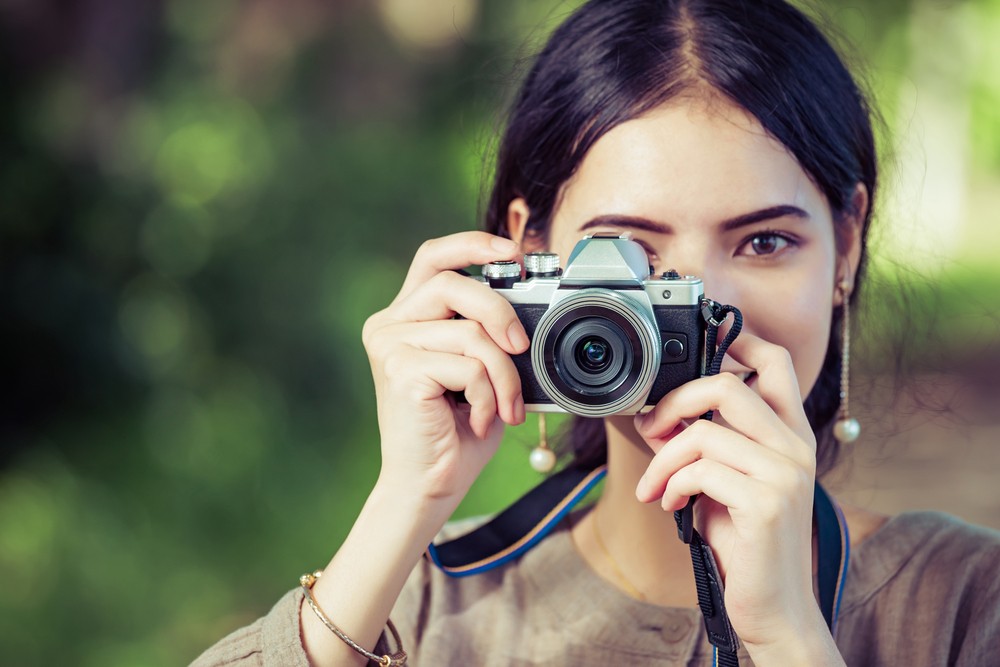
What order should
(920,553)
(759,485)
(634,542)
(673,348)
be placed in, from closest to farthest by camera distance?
1. (759,485)
2. (673,348)
3. (920,553)
4. (634,542)

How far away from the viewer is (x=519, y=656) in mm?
1550

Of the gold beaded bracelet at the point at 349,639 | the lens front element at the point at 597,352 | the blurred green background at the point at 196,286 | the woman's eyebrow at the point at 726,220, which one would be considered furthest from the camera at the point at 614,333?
the blurred green background at the point at 196,286

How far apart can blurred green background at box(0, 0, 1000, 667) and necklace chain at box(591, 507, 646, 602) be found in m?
1.43

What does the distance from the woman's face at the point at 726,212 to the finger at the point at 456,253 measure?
17 cm

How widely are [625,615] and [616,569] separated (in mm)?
106

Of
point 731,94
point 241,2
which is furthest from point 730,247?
point 241,2

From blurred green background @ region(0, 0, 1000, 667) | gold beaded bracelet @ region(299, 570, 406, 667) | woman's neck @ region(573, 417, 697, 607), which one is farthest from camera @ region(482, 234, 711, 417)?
blurred green background @ region(0, 0, 1000, 667)

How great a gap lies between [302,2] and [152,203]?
889 mm

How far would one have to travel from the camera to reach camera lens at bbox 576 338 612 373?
1.25 m

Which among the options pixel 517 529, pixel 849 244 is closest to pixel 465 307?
pixel 517 529

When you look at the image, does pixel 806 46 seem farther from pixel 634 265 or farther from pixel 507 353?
pixel 507 353

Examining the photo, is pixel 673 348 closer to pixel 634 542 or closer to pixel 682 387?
pixel 682 387

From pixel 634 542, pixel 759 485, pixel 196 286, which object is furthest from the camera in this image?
pixel 196 286

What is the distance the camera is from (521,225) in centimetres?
170
